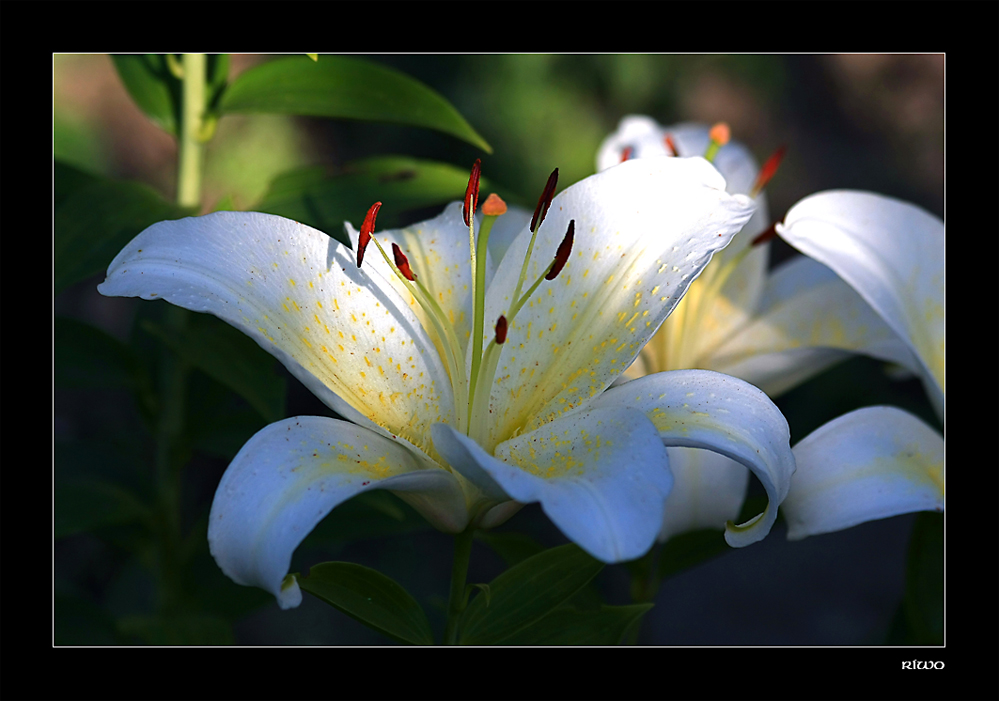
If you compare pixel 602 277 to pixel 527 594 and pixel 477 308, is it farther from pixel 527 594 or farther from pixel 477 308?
pixel 527 594

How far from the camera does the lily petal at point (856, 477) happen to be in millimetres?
704

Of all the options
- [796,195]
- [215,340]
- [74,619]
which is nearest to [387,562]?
[74,619]

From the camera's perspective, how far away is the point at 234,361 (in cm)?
84

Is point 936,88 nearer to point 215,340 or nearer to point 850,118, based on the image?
point 850,118

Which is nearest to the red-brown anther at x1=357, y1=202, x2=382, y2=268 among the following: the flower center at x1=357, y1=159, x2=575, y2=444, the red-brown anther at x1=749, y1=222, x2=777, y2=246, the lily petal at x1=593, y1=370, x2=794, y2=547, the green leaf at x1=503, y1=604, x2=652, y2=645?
the flower center at x1=357, y1=159, x2=575, y2=444

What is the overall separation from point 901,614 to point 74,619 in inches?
36.3

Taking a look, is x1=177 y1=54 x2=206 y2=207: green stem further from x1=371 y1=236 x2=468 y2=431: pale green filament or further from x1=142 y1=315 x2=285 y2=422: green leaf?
x1=371 y1=236 x2=468 y2=431: pale green filament

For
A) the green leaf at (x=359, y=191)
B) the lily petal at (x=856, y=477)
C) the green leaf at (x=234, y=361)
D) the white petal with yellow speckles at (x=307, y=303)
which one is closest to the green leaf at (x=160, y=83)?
the green leaf at (x=359, y=191)

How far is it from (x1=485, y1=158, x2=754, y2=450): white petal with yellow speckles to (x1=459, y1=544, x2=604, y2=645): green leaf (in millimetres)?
112

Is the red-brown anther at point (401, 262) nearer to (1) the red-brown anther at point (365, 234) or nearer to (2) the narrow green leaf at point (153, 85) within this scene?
(1) the red-brown anther at point (365, 234)

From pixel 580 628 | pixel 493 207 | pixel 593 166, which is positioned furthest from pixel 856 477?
pixel 593 166

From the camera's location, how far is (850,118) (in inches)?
106

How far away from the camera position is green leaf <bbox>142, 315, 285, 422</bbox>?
81cm
